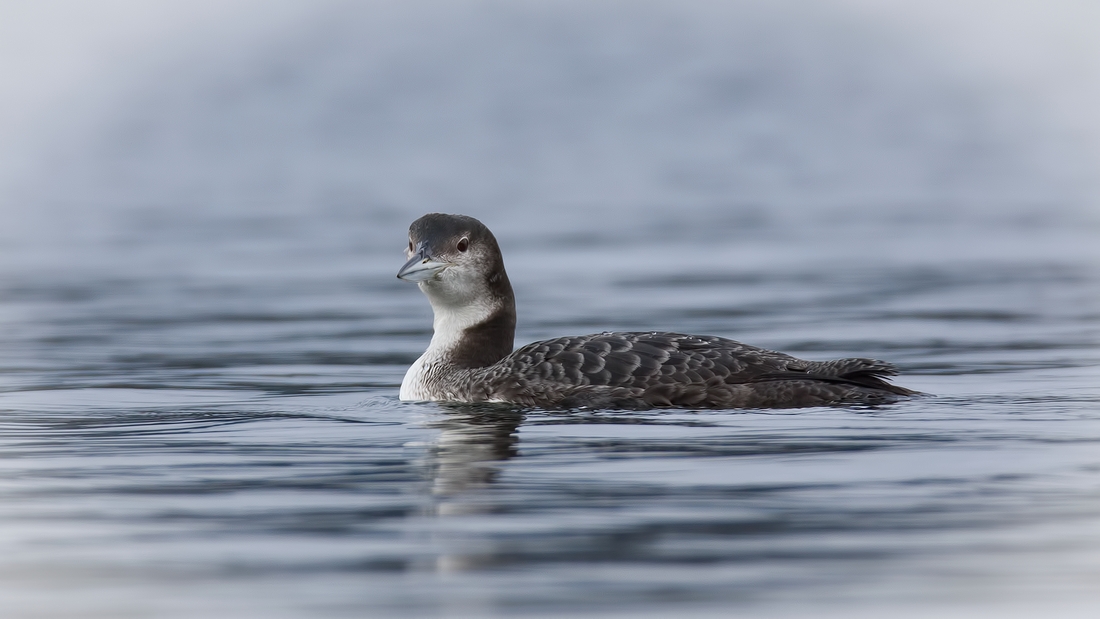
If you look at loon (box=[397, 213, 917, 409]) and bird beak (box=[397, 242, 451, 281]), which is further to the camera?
bird beak (box=[397, 242, 451, 281])

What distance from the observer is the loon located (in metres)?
9.28

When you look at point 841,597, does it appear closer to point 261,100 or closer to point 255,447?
point 255,447

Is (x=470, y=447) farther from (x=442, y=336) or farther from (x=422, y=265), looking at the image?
(x=442, y=336)

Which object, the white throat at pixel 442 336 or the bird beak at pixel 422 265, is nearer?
the bird beak at pixel 422 265

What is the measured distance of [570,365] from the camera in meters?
9.63

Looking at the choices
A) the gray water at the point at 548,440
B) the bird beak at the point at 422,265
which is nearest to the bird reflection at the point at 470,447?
the gray water at the point at 548,440

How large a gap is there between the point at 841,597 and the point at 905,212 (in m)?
36.2

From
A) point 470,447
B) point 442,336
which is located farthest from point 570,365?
point 470,447

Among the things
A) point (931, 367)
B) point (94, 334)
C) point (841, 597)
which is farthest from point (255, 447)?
point (94, 334)

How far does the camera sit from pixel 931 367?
A: 12.1 meters

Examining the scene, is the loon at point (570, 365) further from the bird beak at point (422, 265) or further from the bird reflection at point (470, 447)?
the bird reflection at point (470, 447)

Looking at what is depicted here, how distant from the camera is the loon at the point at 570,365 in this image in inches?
365

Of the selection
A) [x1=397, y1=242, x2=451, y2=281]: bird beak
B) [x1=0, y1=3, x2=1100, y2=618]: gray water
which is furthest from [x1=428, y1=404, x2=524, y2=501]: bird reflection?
[x1=397, y1=242, x2=451, y2=281]: bird beak

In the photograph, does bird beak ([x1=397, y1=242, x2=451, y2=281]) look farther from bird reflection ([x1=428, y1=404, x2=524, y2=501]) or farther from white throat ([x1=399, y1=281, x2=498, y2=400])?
bird reflection ([x1=428, y1=404, x2=524, y2=501])
